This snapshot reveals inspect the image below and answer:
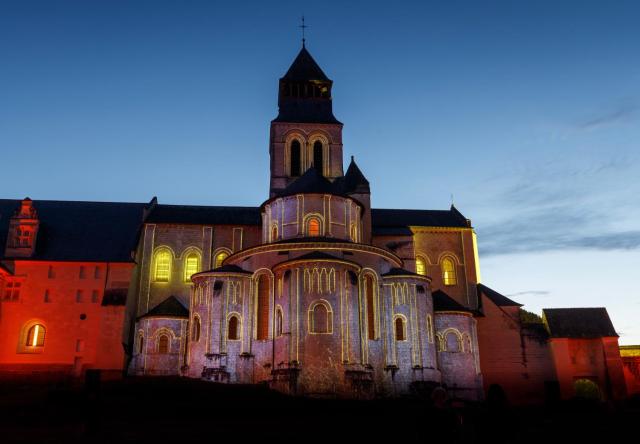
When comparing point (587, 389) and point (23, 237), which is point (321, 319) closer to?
point (587, 389)

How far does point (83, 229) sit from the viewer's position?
49.6 meters

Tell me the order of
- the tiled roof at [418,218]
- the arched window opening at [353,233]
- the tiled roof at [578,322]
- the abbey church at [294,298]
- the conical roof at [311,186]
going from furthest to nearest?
the tiled roof at [418,218]
the tiled roof at [578,322]
the arched window opening at [353,233]
the conical roof at [311,186]
the abbey church at [294,298]

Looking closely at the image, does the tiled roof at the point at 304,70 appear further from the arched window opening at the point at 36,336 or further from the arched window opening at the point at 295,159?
the arched window opening at the point at 36,336

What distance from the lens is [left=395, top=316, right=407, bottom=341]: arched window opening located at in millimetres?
39344

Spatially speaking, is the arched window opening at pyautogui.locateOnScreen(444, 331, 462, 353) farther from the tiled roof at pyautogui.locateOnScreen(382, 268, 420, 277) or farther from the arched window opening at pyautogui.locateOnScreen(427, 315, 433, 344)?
the tiled roof at pyautogui.locateOnScreen(382, 268, 420, 277)

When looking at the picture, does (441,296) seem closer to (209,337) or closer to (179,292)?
(209,337)

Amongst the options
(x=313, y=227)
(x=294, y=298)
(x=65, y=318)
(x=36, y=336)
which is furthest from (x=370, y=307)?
(x=36, y=336)

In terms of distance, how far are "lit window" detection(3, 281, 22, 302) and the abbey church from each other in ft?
0.34

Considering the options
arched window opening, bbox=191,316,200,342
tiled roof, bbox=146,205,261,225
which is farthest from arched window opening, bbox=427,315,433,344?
tiled roof, bbox=146,205,261,225

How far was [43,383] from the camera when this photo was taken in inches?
1547

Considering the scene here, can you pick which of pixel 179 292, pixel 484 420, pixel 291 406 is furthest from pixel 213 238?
pixel 484 420

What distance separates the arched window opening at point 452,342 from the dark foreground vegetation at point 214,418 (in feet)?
24.8

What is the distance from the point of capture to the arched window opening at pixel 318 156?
182 ft

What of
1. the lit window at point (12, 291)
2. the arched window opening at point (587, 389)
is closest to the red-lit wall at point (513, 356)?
the arched window opening at point (587, 389)
